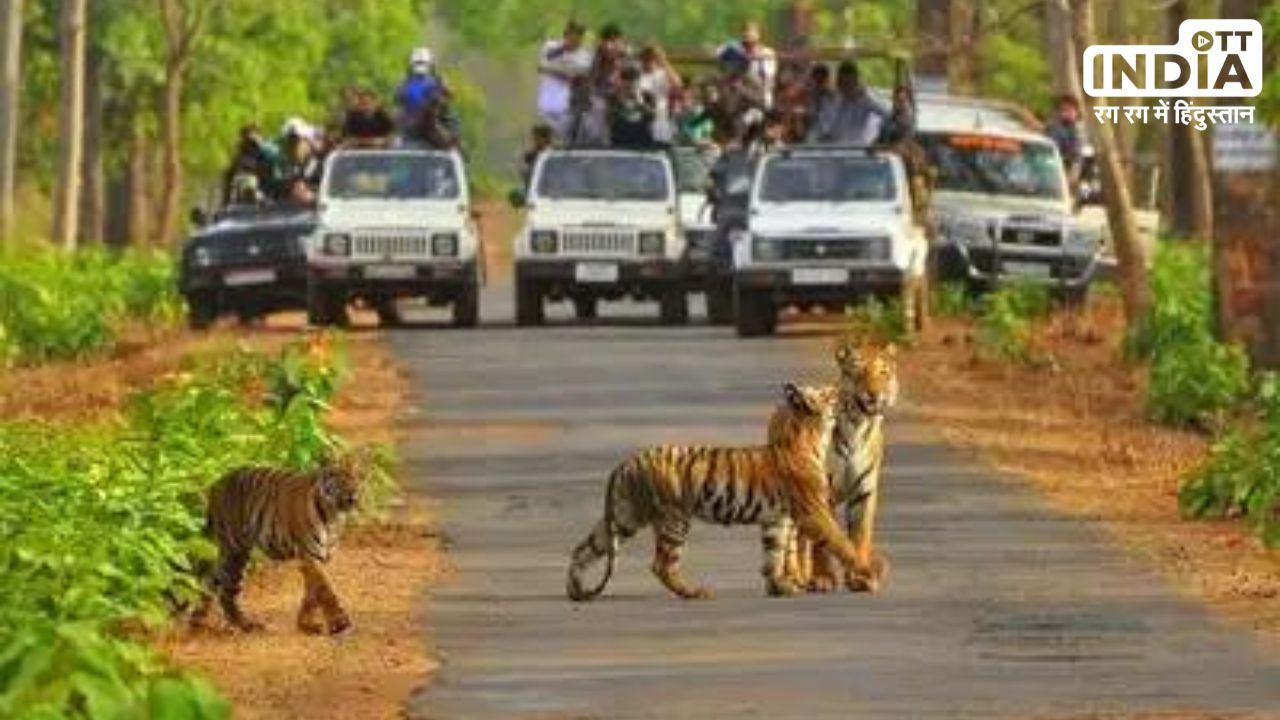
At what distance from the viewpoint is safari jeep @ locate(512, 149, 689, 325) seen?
49.6 metres

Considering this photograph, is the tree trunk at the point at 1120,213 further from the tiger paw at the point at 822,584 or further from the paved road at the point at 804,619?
the tiger paw at the point at 822,584

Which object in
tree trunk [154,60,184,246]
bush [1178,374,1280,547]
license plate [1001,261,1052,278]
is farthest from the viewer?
tree trunk [154,60,184,246]

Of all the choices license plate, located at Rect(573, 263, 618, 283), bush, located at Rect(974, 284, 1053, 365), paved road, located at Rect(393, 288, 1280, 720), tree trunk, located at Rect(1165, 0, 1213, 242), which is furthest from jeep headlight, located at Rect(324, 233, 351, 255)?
tree trunk, located at Rect(1165, 0, 1213, 242)

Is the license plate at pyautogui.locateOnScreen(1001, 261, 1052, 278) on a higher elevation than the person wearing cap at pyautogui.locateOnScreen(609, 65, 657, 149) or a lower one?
lower

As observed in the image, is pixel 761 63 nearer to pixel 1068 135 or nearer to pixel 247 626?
pixel 1068 135

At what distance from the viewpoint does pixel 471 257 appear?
49375mm

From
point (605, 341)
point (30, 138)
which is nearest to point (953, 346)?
point (605, 341)

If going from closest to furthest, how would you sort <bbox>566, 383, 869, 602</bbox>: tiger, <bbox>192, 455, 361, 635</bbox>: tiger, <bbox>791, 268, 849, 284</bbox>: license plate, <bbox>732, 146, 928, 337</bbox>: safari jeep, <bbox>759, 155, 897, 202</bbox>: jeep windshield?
<bbox>192, 455, 361, 635</bbox>: tiger, <bbox>566, 383, 869, 602</bbox>: tiger, <bbox>732, 146, 928, 337</bbox>: safari jeep, <bbox>791, 268, 849, 284</bbox>: license plate, <bbox>759, 155, 897, 202</bbox>: jeep windshield

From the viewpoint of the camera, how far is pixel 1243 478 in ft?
86.6

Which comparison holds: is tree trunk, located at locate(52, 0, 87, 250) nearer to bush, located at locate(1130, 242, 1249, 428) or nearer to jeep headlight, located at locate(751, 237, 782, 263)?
jeep headlight, located at locate(751, 237, 782, 263)

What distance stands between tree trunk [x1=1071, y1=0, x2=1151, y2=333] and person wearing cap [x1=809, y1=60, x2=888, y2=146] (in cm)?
508

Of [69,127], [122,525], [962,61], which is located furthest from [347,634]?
[962,61]

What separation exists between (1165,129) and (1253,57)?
40625mm

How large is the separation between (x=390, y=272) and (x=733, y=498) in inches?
1054
